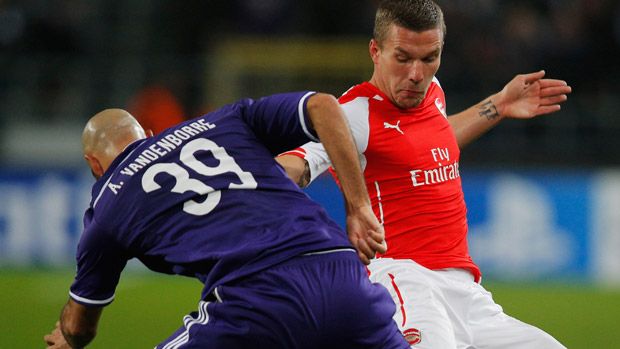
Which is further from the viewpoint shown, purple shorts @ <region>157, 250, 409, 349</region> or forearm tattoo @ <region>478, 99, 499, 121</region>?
forearm tattoo @ <region>478, 99, 499, 121</region>

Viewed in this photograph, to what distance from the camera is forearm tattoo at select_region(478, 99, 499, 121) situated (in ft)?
20.0

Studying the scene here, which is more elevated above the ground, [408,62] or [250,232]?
[408,62]

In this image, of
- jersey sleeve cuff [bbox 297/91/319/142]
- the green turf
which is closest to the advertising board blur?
the green turf

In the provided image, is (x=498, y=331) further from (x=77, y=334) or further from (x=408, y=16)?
(x=77, y=334)

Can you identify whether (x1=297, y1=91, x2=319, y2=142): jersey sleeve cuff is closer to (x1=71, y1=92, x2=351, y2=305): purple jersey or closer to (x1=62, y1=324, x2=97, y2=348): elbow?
(x1=71, y1=92, x2=351, y2=305): purple jersey

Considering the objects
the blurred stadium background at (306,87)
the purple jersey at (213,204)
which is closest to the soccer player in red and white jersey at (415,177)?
the purple jersey at (213,204)

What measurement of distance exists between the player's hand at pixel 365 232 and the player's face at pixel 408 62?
1.29m

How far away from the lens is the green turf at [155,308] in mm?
9320

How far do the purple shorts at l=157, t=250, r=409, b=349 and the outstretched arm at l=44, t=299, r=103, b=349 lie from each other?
0.55 meters

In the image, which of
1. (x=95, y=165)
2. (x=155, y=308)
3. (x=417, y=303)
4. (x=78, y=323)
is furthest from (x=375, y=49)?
(x=155, y=308)

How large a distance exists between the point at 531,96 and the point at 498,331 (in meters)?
1.41

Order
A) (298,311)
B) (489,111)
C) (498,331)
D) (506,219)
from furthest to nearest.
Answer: (506,219) → (489,111) → (498,331) → (298,311)

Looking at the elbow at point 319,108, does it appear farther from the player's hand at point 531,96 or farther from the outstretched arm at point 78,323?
the player's hand at point 531,96

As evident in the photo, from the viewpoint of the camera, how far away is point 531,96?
5996 mm
